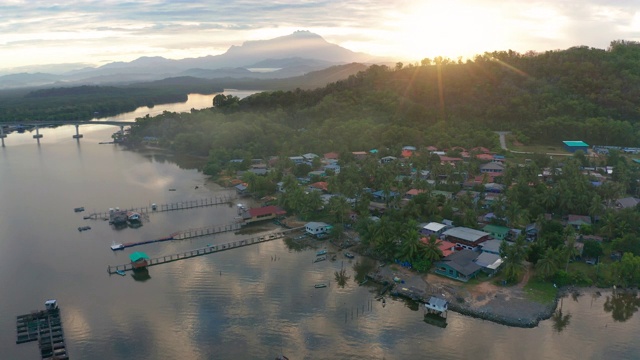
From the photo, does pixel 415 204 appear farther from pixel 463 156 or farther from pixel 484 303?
pixel 463 156

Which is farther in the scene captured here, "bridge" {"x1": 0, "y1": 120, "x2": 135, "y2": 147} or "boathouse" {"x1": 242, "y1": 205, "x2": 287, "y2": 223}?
"bridge" {"x1": 0, "y1": 120, "x2": 135, "y2": 147}

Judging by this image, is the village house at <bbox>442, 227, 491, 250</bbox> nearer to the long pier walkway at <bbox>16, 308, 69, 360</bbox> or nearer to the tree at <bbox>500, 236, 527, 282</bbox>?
the tree at <bbox>500, 236, 527, 282</bbox>

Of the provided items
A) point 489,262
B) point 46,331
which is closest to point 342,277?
point 489,262

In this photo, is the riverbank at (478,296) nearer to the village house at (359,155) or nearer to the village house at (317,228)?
the village house at (317,228)

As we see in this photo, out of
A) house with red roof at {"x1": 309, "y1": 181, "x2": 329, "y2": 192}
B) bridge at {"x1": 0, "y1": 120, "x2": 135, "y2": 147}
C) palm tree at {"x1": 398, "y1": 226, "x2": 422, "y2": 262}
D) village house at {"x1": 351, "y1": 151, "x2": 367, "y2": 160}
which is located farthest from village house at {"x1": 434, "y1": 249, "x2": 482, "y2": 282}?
bridge at {"x1": 0, "y1": 120, "x2": 135, "y2": 147}

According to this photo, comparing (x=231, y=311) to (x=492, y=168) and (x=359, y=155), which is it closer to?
(x=492, y=168)

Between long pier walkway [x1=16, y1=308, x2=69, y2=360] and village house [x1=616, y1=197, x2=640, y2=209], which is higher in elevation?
village house [x1=616, y1=197, x2=640, y2=209]

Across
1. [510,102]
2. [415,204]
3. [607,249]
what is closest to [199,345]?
[415,204]
